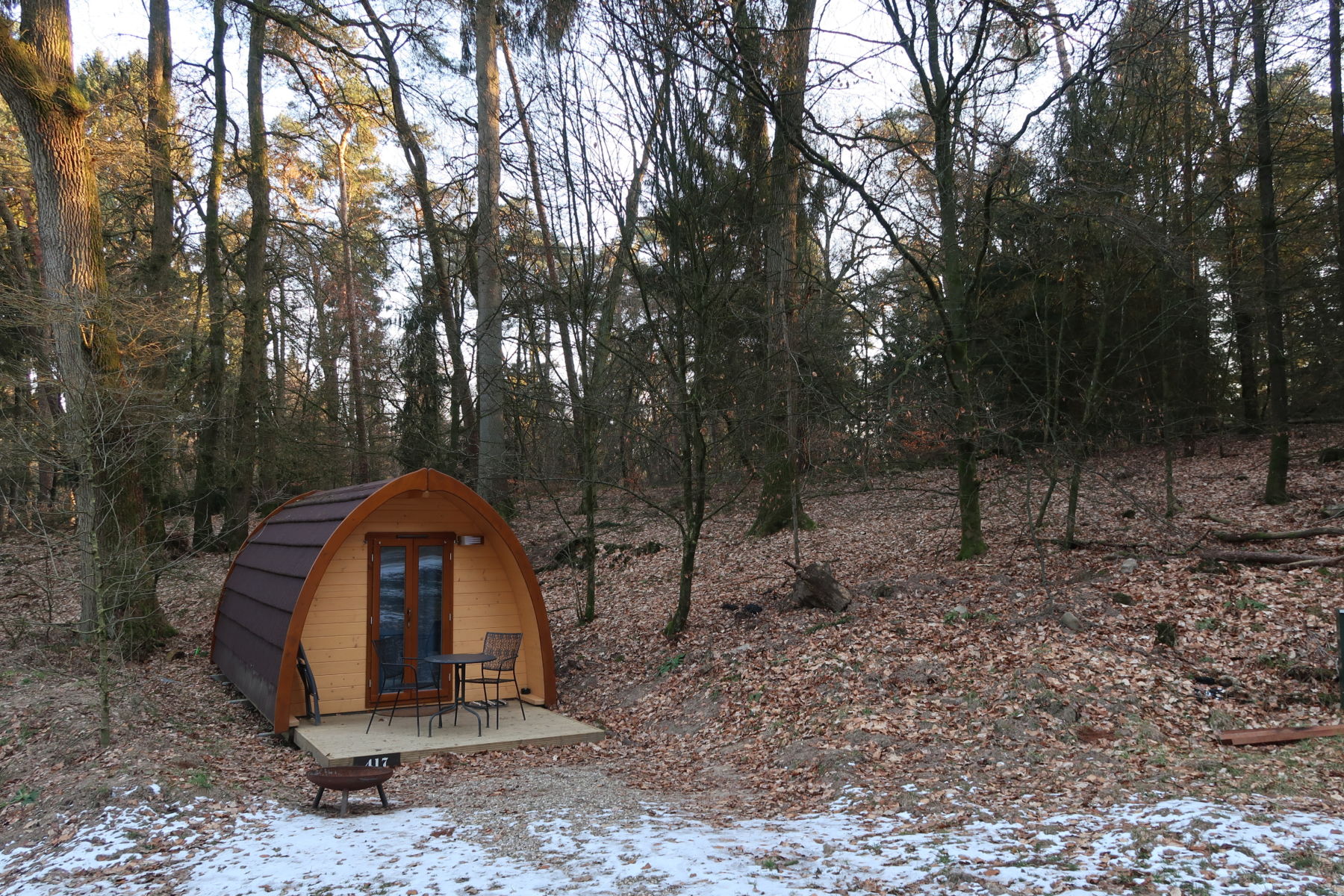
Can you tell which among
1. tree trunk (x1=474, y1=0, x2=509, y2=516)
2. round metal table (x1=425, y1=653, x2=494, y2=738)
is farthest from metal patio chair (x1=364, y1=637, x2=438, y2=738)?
tree trunk (x1=474, y1=0, x2=509, y2=516)

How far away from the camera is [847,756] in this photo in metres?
6.50

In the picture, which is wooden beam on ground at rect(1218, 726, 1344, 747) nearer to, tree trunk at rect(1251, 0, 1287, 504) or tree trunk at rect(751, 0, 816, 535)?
tree trunk at rect(751, 0, 816, 535)

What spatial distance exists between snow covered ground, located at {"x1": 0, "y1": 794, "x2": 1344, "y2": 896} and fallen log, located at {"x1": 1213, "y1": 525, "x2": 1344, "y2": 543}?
5.50 metres

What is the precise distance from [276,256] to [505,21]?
812 cm

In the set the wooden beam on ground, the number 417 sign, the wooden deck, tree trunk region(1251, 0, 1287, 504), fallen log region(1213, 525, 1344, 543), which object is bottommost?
the wooden deck

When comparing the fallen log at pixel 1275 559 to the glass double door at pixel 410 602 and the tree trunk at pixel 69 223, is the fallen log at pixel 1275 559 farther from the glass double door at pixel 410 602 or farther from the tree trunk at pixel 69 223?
the tree trunk at pixel 69 223

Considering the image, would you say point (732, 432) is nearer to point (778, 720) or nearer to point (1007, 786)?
point (778, 720)

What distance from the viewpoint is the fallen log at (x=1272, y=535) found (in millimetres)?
8953

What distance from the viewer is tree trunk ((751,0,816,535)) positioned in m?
10.1

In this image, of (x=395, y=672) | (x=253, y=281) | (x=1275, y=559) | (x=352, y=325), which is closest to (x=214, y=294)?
(x=253, y=281)

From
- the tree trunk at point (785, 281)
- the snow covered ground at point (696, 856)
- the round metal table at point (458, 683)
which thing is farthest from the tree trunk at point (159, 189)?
the tree trunk at point (785, 281)

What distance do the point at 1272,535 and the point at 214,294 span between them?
17.8 m

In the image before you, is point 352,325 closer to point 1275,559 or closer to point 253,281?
point 253,281

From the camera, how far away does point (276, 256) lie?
18.0 m
